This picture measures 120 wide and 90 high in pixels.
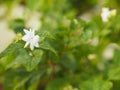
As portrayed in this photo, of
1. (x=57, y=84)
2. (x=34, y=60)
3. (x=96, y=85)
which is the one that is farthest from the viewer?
(x=57, y=84)

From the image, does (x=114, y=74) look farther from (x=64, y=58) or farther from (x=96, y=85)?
(x=64, y=58)

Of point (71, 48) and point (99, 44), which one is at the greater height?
point (99, 44)

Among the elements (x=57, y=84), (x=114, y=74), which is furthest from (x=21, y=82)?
(x=114, y=74)

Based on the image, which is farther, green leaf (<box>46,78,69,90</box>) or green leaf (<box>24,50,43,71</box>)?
green leaf (<box>46,78,69,90</box>)

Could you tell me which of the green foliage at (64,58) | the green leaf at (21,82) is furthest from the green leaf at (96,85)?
the green leaf at (21,82)

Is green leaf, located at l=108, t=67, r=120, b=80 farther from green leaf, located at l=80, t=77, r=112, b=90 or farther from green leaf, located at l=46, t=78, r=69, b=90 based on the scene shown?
green leaf, located at l=46, t=78, r=69, b=90

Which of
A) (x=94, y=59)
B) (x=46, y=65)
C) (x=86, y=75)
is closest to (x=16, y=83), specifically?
(x=46, y=65)

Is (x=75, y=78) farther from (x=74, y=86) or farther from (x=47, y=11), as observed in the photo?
(x=47, y=11)

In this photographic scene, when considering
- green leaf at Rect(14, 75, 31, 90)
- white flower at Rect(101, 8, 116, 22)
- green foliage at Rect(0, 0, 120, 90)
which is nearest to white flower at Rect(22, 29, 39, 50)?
green foliage at Rect(0, 0, 120, 90)
